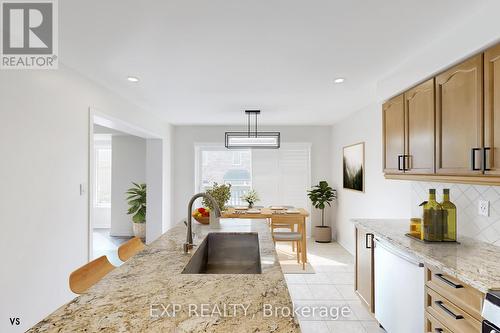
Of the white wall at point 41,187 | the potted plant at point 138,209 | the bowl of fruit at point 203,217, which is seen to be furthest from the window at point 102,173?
the bowl of fruit at point 203,217

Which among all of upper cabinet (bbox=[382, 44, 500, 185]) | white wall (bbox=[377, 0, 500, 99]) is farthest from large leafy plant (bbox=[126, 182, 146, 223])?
white wall (bbox=[377, 0, 500, 99])

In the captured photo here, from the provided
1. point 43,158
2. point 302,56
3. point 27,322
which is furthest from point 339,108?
point 27,322

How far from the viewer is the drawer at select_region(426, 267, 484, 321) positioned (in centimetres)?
154

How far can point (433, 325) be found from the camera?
191 centimetres

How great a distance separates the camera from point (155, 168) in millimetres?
5848

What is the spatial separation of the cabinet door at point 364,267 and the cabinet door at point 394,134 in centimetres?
71

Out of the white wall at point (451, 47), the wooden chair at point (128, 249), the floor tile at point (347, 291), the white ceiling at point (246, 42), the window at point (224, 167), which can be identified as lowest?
the floor tile at point (347, 291)

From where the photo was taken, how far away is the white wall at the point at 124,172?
7.03m

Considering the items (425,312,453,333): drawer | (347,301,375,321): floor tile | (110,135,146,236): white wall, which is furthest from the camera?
(110,135,146,236): white wall

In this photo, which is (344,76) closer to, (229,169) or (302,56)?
(302,56)

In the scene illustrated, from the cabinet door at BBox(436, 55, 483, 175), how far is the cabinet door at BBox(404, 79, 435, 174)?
0.09 meters

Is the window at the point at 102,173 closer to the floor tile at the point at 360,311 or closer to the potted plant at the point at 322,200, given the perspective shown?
the potted plant at the point at 322,200

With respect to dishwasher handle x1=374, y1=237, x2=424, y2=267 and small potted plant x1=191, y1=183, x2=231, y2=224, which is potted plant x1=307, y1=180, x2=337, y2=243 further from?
small potted plant x1=191, y1=183, x2=231, y2=224

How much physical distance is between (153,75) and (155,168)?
299 cm
